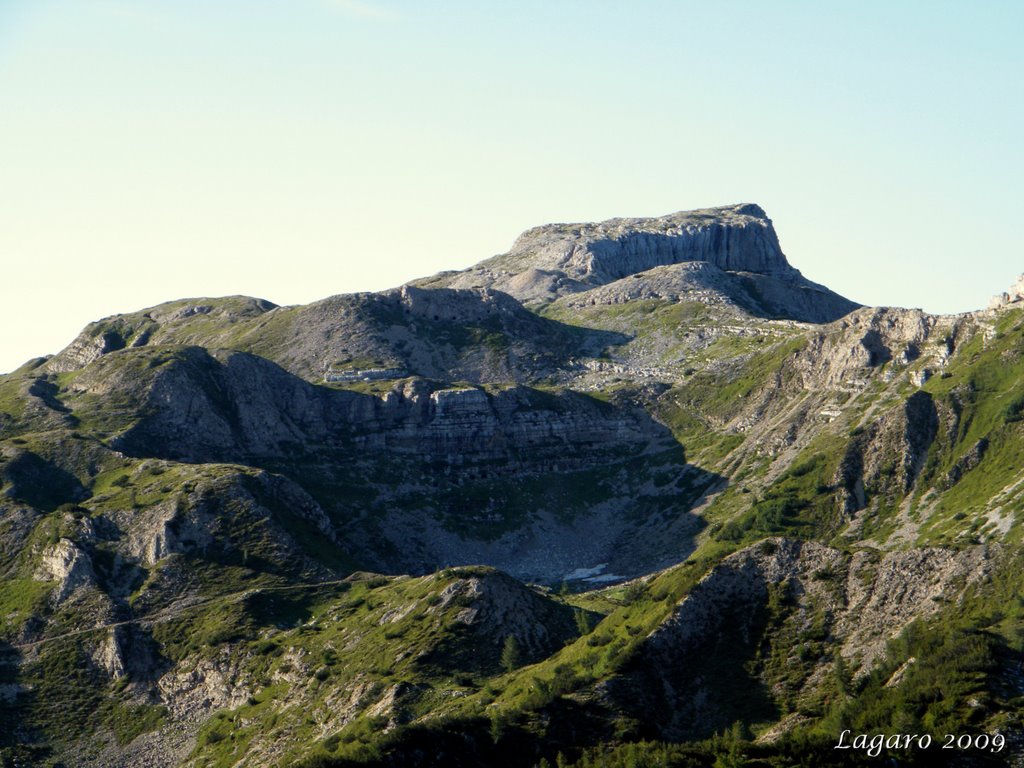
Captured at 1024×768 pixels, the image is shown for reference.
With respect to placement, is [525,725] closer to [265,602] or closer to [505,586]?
[505,586]

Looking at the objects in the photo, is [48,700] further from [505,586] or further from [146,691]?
[505,586]

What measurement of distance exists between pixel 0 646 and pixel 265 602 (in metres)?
29.8

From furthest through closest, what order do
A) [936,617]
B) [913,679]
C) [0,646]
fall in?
[0,646], [936,617], [913,679]

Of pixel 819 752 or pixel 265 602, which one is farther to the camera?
pixel 265 602

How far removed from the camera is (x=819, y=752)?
10750 cm

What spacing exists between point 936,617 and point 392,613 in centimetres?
7016

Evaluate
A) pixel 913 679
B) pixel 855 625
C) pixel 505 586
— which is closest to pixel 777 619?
pixel 855 625

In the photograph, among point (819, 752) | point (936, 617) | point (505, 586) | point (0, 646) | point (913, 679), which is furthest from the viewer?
point (0, 646)

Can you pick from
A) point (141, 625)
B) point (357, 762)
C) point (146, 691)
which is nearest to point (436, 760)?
point (357, 762)

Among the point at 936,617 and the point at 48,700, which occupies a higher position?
the point at 936,617

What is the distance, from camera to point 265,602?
19700 cm
